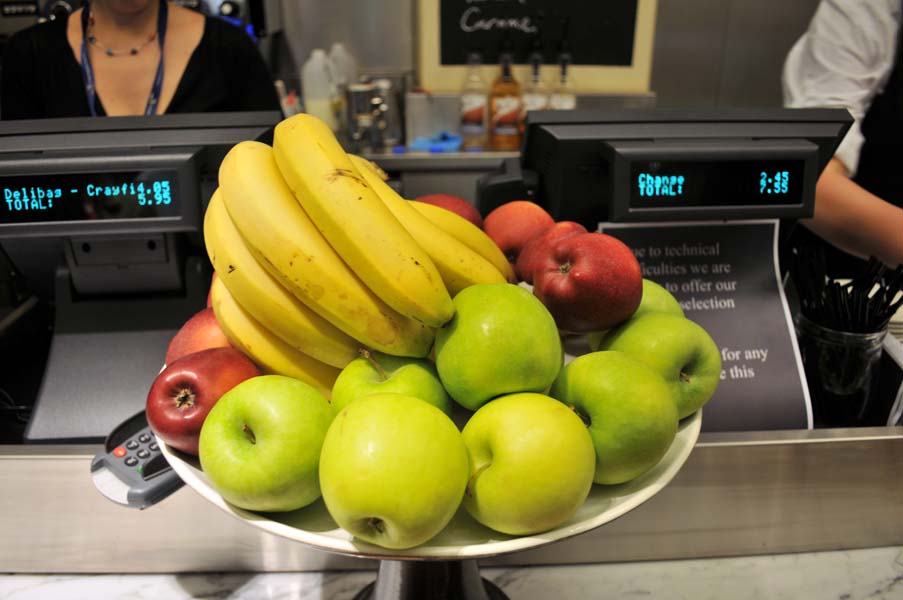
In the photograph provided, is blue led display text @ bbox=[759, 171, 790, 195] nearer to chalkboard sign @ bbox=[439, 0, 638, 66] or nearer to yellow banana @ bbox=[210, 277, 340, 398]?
yellow banana @ bbox=[210, 277, 340, 398]

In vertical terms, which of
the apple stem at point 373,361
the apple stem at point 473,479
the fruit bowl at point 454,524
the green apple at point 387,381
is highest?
the apple stem at point 373,361

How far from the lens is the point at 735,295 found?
104 cm

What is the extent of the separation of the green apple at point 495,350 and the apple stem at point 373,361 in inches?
2.1

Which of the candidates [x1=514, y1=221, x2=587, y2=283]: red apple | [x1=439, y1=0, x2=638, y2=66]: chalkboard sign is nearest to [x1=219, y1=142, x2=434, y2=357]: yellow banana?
[x1=514, y1=221, x2=587, y2=283]: red apple

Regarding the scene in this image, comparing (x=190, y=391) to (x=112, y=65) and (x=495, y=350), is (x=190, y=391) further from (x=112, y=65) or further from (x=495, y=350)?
(x=112, y=65)

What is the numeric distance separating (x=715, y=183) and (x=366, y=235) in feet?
1.83

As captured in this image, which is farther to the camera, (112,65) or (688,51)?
(688,51)

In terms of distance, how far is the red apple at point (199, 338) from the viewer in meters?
0.78

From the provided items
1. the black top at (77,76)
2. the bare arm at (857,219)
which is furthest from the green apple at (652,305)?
the black top at (77,76)

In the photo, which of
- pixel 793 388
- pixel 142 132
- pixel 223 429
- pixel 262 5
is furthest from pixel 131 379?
pixel 262 5

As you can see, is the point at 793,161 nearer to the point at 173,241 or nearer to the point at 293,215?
the point at 293,215

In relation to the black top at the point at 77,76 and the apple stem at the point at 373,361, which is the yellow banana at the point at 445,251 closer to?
the apple stem at the point at 373,361

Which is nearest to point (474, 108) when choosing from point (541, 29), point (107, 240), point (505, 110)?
point (505, 110)

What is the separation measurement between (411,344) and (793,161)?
63cm
